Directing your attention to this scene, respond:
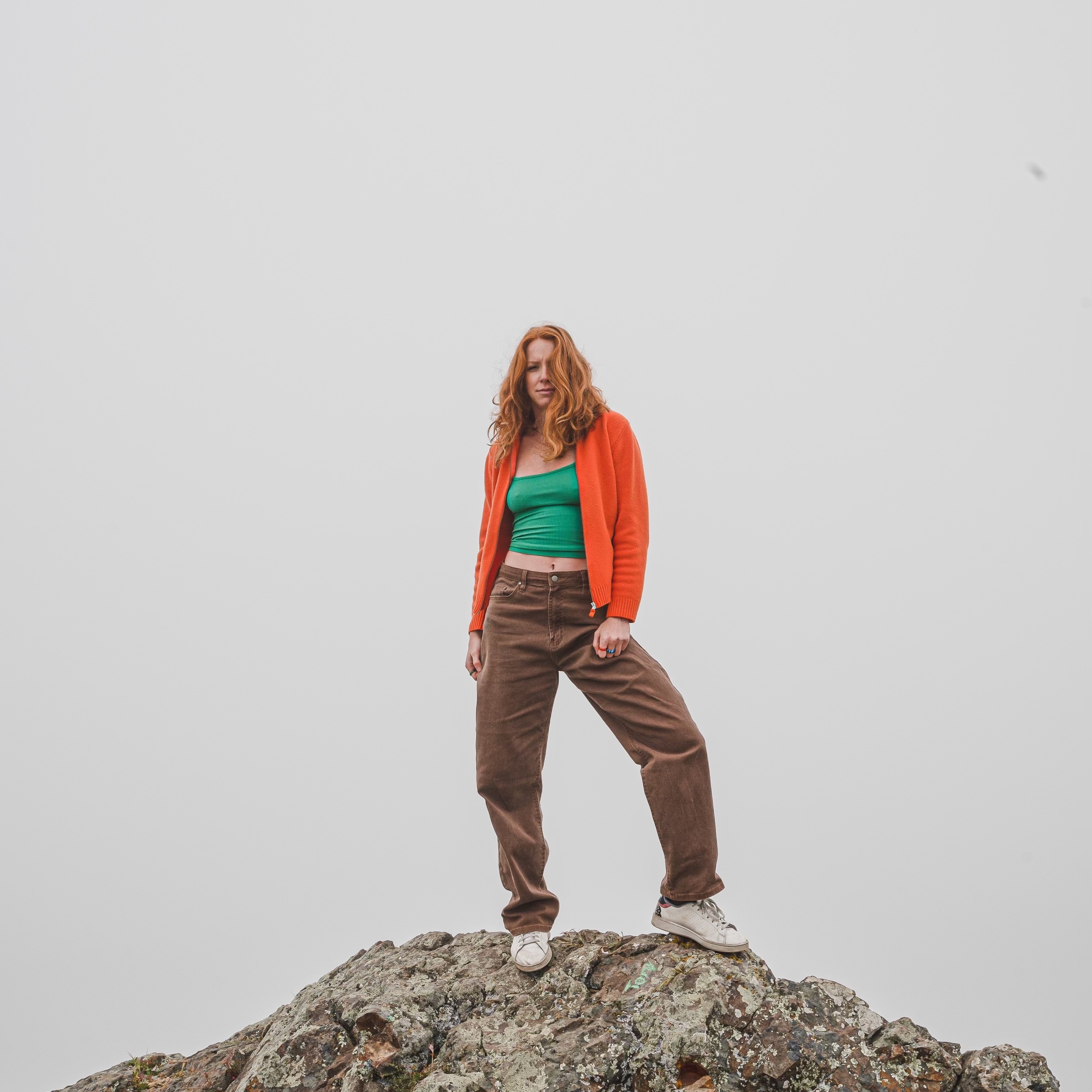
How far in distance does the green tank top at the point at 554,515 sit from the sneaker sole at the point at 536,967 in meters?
2.15

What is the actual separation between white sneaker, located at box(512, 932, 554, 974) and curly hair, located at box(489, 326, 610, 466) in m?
2.57

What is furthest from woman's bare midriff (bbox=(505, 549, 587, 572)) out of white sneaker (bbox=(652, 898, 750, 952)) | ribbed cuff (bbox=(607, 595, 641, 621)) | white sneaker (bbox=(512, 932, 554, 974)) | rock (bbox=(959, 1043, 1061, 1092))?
rock (bbox=(959, 1043, 1061, 1092))

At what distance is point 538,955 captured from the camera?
17.0 feet

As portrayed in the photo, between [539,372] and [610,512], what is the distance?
0.86 meters

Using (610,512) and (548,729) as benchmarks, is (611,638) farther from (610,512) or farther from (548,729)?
(548,729)

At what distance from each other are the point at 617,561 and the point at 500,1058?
2.46 metres

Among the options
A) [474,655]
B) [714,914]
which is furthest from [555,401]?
[714,914]

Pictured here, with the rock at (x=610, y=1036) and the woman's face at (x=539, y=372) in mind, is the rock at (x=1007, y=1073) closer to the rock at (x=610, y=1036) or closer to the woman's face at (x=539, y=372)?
the rock at (x=610, y=1036)

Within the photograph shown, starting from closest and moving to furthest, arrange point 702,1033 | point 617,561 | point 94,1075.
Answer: point 702,1033
point 617,561
point 94,1075

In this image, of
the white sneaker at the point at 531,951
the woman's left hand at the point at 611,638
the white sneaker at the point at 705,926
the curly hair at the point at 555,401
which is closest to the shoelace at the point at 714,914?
the white sneaker at the point at 705,926

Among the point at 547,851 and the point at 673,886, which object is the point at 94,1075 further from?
the point at 673,886

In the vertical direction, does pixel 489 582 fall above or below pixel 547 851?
above

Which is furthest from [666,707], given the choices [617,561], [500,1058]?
[500,1058]

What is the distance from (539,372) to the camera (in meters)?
5.27
